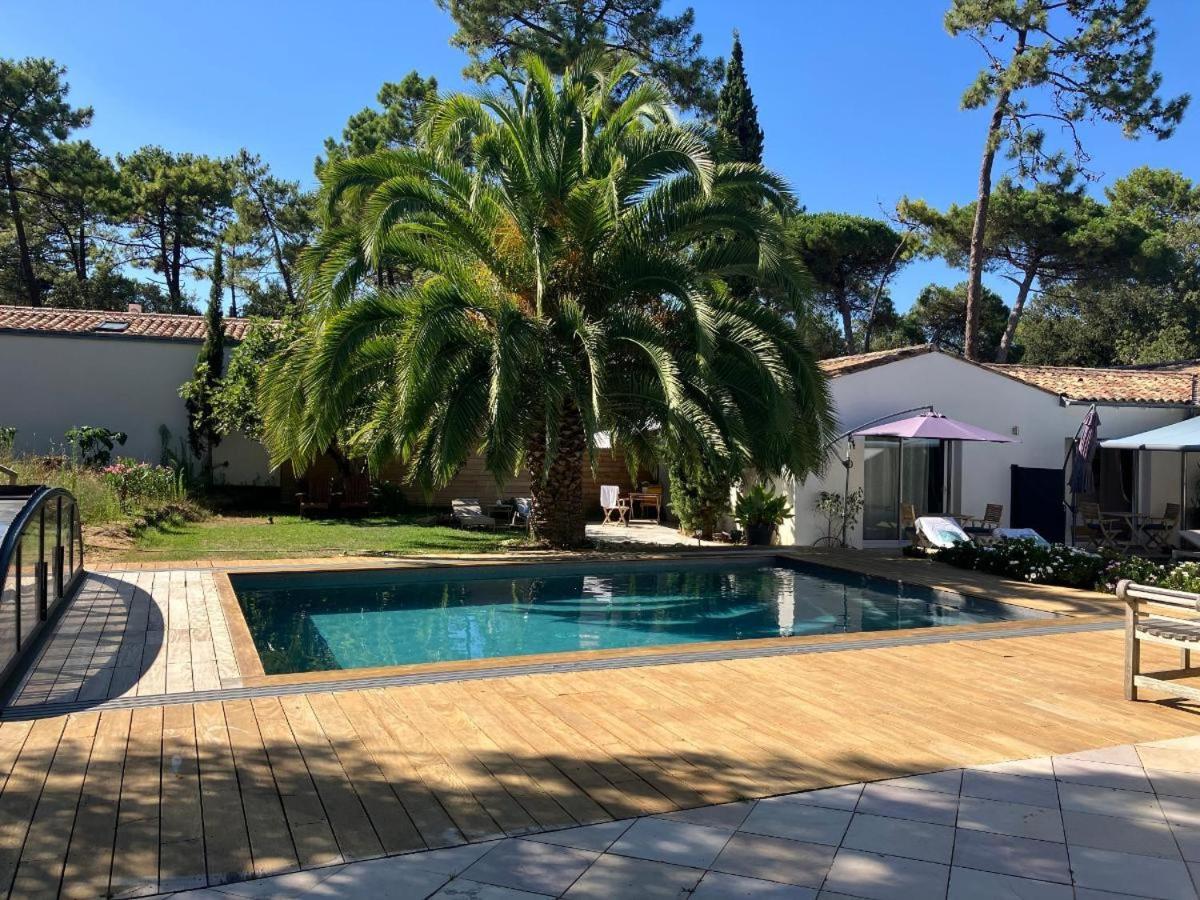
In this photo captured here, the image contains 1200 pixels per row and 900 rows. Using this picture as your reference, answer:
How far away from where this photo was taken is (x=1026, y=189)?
30812 mm

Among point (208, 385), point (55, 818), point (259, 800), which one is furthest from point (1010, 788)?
point (208, 385)

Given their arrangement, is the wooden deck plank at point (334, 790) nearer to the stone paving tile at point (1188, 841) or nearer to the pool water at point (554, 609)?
the pool water at point (554, 609)

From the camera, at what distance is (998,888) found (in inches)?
136

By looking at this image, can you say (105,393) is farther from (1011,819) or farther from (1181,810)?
(1181,810)

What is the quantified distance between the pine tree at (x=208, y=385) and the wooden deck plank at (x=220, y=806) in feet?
56.6

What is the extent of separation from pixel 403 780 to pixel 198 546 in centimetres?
1077

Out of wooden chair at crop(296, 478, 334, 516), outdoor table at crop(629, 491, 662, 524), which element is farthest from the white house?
outdoor table at crop(629, 491, 662, 524)

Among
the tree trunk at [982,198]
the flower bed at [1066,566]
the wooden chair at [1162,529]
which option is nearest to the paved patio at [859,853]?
the flower bed at [1066,566]

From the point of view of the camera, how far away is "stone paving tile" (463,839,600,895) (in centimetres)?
342

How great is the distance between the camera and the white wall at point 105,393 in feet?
68.4

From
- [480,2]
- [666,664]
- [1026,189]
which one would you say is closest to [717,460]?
[666,664]

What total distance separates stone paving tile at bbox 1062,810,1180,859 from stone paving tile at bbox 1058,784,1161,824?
6 centimetres

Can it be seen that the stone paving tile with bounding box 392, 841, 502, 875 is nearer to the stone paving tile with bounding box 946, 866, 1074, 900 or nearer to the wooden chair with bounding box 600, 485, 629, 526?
the stone paving tile with bounding box 946, 866, 1074, 900

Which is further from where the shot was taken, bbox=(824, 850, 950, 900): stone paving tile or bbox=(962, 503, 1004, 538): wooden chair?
bbox=(962, 503, 1004, 538): wooden chair
